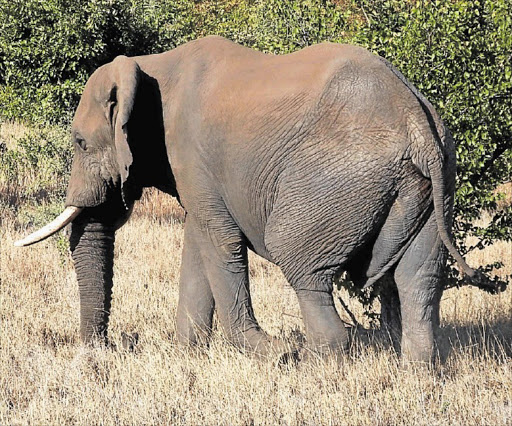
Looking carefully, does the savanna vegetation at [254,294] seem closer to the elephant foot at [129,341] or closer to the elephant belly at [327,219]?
the elephant foot at [129,341]

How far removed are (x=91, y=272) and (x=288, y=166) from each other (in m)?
2.24

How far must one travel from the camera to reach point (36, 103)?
11.4 metres

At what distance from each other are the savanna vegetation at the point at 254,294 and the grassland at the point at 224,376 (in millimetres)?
15

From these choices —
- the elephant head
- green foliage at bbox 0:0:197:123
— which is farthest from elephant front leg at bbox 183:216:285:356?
green foliage at bbox 0:0:197:123

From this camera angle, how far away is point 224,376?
6477 millimetres

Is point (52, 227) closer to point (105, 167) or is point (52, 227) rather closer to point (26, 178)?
point (105, 167)

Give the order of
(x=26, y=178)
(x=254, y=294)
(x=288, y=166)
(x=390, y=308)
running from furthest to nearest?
1. (x=26, y=178)
2. (x=254, y=294)
3. (x=390, y=308)
4. (x=288, y=166)

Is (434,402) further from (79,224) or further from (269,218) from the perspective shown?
A: (79,224)

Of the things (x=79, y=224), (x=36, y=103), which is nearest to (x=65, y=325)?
(x=79, y=224)

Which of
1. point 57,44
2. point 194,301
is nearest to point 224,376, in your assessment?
point 194,301

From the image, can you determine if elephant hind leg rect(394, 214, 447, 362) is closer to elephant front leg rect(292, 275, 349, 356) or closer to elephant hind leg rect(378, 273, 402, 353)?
elephant front leg rect(292, 275, 349, 356)

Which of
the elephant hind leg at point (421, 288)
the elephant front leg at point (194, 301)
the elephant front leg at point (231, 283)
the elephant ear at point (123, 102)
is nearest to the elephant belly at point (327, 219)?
the elephant hind leg at point (421, 288)

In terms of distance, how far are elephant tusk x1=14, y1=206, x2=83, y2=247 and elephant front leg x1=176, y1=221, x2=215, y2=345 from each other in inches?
34.6

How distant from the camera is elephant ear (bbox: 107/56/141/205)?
268 inches
